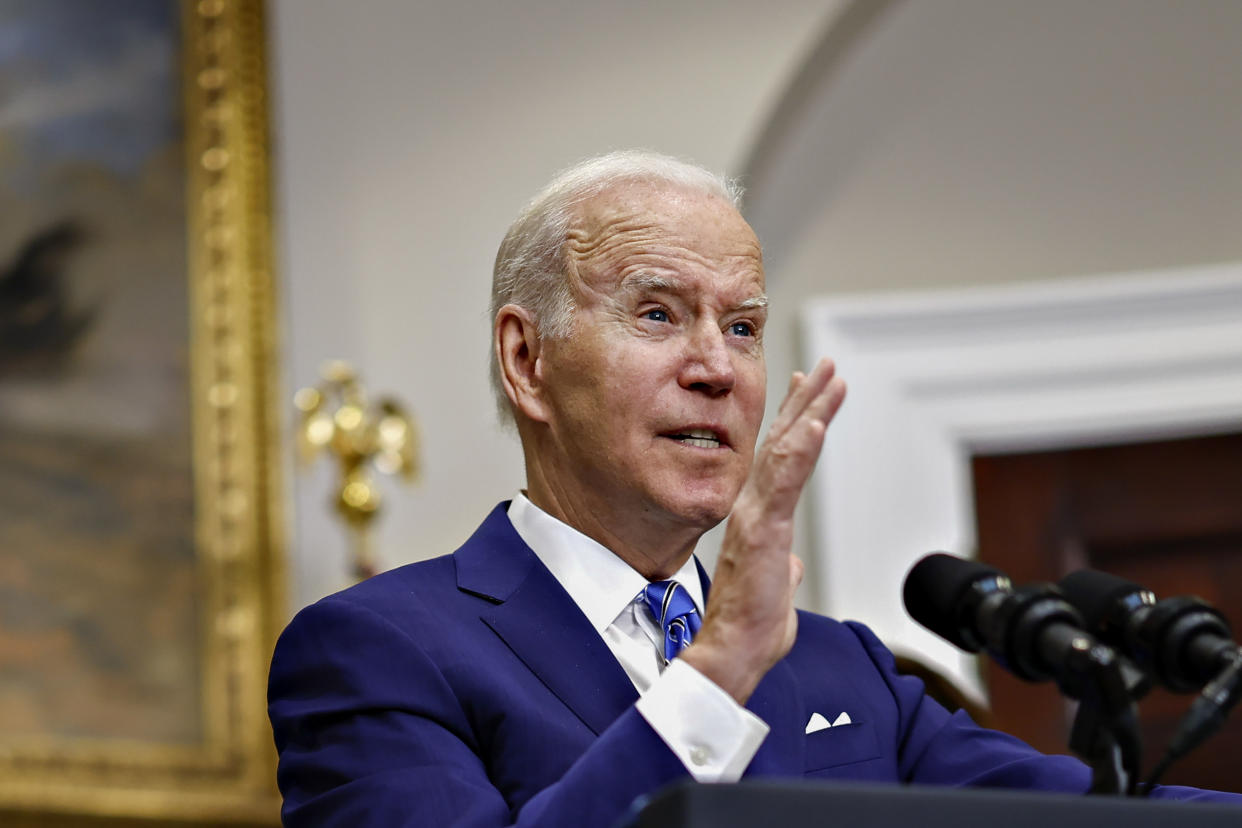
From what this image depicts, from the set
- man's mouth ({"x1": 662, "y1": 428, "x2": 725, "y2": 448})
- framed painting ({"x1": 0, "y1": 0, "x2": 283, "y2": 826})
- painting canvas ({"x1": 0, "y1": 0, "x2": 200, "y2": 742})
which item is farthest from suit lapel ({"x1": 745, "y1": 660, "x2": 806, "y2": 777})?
painting canvas ({"x1": 0, "y1": 0, "x2": 200, "y2": 742})

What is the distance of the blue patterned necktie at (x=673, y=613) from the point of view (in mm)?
1905

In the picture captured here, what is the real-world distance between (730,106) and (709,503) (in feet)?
9.36

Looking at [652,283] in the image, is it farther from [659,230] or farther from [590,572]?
[590,572]

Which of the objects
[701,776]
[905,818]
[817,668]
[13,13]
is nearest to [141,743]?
[13,13]

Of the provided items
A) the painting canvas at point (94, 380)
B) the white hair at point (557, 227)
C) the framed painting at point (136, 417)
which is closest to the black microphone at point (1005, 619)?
the white hair at point (557, 227)

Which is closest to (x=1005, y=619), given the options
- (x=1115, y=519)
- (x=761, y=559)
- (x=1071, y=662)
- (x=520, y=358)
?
(x=1071, y=662)

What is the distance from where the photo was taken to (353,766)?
1.62m

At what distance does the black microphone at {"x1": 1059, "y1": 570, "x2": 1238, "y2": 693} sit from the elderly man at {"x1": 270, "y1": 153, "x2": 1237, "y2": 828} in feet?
0.94

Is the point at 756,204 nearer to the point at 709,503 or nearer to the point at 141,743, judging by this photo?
the point at 141,743

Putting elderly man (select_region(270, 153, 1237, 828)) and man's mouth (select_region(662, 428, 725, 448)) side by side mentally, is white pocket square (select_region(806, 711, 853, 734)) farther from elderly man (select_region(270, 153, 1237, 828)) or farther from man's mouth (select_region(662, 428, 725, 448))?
man's mouth (select_region(662, 428, 725, 448))

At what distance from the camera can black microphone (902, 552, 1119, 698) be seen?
133cm

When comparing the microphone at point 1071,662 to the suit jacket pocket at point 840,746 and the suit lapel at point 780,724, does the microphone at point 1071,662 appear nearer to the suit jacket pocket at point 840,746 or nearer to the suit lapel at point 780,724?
the suit lapel at point 780,724

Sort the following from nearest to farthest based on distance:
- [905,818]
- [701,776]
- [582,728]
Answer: [905,818]
[701,776]
[582,728]

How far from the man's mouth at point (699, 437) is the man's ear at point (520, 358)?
0.76 ft
